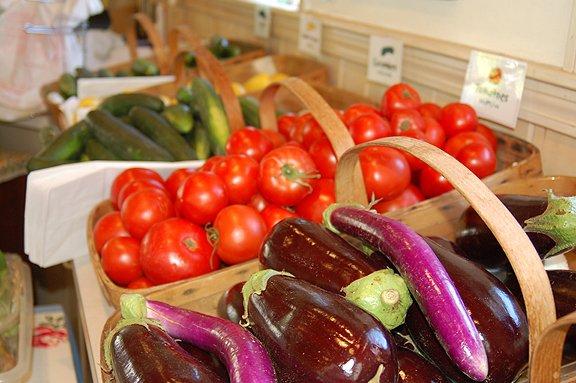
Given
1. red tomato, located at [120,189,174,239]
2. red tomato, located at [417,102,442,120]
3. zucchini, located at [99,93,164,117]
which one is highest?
red tomato, located at [417,102,442,120]

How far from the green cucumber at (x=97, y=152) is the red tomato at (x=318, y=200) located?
76 centimetres

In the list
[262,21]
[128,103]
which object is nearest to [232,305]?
[128,103]

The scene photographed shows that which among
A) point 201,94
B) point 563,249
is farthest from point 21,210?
point 563,249

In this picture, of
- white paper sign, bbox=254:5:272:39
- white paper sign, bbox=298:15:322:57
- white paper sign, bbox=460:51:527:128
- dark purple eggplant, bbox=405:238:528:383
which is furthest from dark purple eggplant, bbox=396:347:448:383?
white paper sign, bbox=254:5:272:39

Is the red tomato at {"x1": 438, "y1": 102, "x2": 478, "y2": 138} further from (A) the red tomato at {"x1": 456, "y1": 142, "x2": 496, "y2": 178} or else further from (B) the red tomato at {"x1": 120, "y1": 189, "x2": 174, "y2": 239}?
(B) the red tomato at {"x1": 120, "y1": 189, "x2": 174, "y2": 239}

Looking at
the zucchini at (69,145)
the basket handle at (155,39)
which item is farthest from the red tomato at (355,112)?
the basket handle at (155,39)

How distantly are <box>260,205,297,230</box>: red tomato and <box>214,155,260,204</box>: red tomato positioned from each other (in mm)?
61

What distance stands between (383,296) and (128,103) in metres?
1.47

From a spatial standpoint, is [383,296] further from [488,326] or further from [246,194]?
[246,194]

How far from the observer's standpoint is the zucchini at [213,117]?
1.77 m

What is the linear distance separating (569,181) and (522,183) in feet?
0.26

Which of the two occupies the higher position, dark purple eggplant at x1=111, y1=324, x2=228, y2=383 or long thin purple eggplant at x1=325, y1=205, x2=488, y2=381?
long thin purple eggplant at x1=325, y1=205, x2=488, y2=381

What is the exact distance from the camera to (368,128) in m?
1.29

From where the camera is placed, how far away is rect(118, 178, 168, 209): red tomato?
1318 millimetres
